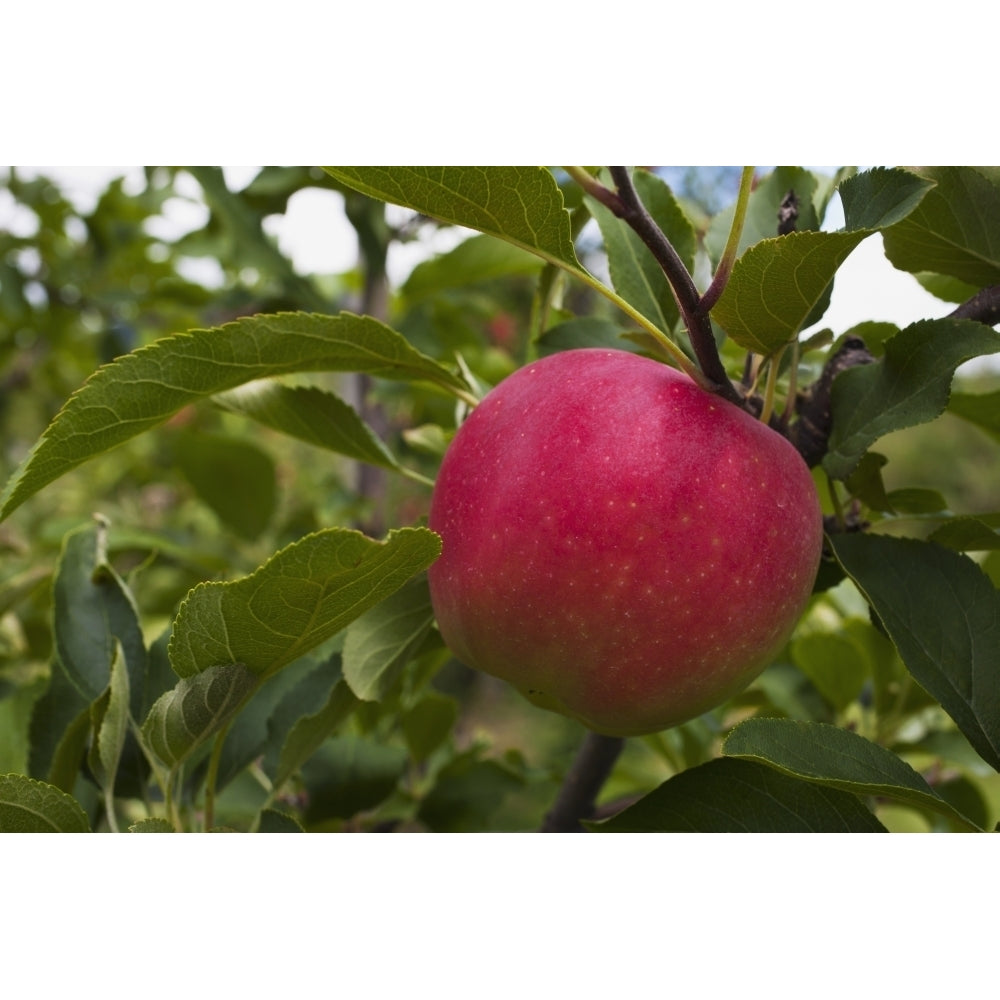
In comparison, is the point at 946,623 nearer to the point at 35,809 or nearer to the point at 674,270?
the point at 674,270

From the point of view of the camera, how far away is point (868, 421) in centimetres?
49

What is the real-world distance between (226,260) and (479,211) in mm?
1249

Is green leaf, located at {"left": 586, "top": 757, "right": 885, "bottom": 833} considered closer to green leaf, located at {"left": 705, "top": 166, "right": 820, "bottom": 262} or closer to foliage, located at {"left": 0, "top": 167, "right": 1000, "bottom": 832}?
foliage, located at {"left": 0, "top": 167, "right": 1000, "bottom": 832}

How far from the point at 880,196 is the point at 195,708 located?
360 mm

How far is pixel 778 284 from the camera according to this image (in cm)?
42

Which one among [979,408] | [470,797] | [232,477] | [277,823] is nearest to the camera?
[277,823]

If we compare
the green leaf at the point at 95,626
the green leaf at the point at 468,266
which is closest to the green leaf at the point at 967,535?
the green leaf at the point at 95,626

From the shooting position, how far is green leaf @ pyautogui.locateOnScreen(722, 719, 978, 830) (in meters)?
0.41

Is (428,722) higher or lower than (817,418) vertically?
lower

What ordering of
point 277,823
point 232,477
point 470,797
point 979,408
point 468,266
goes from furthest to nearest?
point 468,266, point 232,477, point 470,797, point 979,408, point 277,823

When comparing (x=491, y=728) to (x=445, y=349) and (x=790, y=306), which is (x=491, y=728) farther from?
(x=790, y=306)

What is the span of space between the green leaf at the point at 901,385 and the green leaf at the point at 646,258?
106mm

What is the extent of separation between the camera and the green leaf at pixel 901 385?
0.45m

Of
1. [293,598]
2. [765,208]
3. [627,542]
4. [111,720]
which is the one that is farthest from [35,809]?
[765,208]
